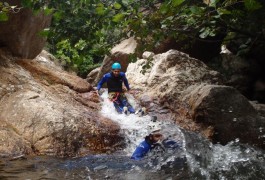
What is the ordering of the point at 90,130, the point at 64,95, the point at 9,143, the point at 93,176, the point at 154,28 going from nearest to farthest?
the point at 154,28
the point at 93,176
the point at 9,143
the point at 90,130
the point at 64,95

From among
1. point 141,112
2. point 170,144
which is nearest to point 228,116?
point 170,144

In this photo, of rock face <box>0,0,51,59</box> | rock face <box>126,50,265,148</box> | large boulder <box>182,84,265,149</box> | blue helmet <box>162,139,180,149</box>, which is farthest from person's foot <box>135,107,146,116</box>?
rock face <box>0,0,51,59</box>

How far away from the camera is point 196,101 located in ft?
27.7

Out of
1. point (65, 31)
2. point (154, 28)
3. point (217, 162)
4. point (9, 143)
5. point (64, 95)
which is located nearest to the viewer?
point (65, 31)

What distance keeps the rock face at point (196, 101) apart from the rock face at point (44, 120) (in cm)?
191

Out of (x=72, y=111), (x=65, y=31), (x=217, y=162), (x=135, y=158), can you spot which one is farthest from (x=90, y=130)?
(x=65, y=31)

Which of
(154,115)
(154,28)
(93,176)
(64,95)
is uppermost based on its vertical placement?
(154,28)

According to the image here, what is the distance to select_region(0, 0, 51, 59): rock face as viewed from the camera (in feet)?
30.8

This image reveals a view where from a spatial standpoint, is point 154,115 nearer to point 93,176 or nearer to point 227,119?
point 227,119

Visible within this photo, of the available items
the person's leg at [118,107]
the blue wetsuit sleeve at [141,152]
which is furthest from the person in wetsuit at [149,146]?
the person's leg at [118,107]

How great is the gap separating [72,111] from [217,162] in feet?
12.6

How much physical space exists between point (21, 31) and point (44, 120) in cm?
381

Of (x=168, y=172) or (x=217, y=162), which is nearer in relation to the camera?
(x=168, y=172)

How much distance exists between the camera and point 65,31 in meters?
4.23
